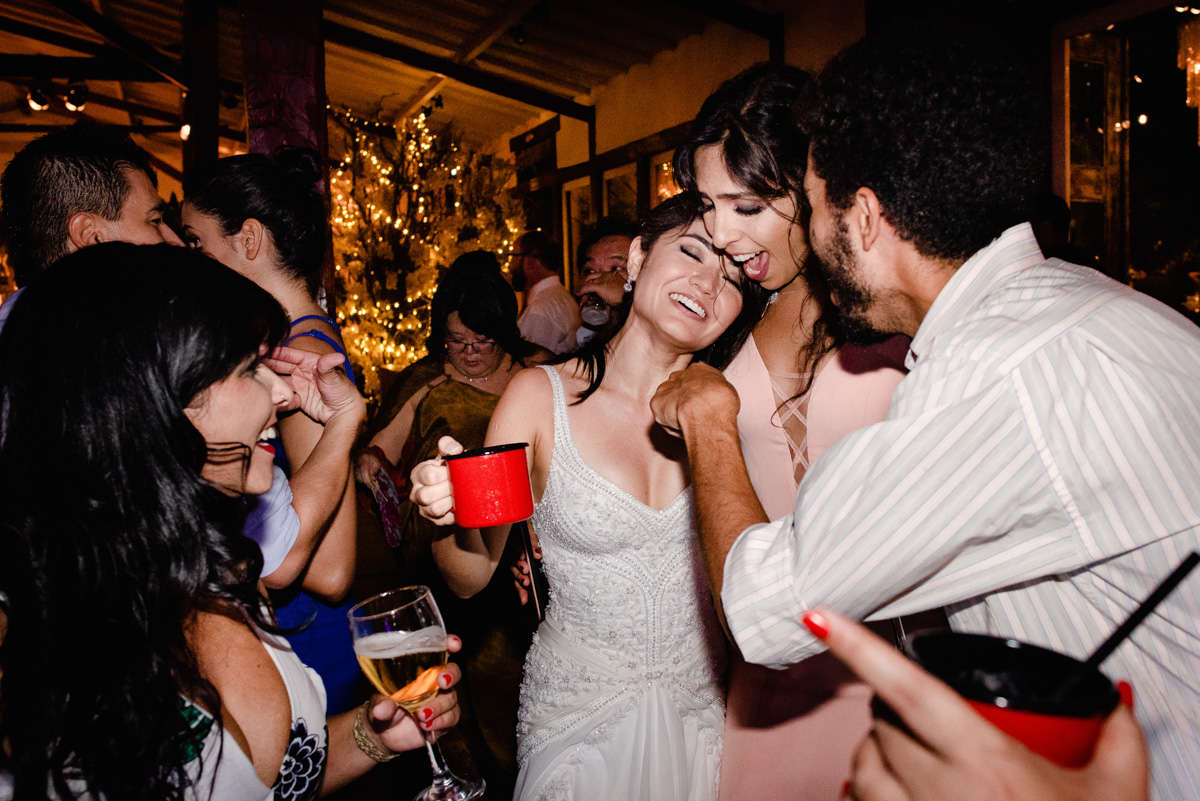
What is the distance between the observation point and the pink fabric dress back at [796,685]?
5.18 ft

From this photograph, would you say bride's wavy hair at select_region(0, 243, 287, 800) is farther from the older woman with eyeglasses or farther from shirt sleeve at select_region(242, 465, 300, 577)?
the older woman with eyeglasses

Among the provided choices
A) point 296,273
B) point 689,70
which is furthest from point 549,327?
point 689,70

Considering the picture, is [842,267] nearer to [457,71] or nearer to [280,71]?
[280,71]

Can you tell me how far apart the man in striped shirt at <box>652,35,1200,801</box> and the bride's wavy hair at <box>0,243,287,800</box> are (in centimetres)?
84

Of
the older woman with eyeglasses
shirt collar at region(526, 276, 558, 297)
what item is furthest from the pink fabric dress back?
shirt collar at region(526, 276, 558, 297)

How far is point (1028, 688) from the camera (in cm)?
64

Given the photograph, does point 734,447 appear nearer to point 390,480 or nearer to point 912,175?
point 912,175

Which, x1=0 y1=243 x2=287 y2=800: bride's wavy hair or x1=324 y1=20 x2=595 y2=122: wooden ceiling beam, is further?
x1=324 y1=20 x2=595 y2=122: wooden ceiling beam

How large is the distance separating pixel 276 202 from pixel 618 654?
1.74 meters

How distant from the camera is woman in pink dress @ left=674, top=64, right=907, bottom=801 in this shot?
1599 millimetres

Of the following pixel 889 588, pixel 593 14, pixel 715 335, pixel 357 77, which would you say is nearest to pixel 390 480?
pixel 715 335

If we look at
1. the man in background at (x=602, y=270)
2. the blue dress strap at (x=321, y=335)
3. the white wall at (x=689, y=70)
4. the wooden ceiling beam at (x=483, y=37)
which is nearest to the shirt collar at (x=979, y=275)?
the blue dress strap at (x=321, y=335)

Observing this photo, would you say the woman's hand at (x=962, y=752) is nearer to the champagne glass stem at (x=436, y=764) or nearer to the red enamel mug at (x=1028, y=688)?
the red enamel mug at (x=1028, y=688)

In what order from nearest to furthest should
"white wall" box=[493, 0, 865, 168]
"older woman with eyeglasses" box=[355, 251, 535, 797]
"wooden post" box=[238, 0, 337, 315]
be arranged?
"older woman with eyeglasses" box=[355, 251, 535, 797], "wooden post" box=[238, 0, 337, 315], "white wall" box=[493, 0, 865, 168]
